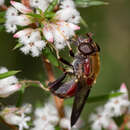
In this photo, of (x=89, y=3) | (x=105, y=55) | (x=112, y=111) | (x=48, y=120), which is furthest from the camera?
(x=105, y=55)

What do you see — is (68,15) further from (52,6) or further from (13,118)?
(13,118)

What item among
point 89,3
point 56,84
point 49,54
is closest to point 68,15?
point 49,54

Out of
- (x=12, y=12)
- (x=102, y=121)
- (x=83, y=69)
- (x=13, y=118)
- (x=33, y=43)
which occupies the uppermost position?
(x=12, y=12)

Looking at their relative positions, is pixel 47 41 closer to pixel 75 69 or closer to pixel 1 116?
pixel 75 69

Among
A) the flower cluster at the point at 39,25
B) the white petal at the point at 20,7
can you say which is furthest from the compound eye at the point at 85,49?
the white petal at the point at 20,7

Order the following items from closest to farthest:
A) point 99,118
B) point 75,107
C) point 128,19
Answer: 1. point 75,107
2. point 99,118
3. point 128,19

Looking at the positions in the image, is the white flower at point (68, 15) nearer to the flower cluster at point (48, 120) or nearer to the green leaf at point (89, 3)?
the green leaf at point (89, 3)

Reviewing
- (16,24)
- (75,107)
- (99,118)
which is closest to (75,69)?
(75,107)
